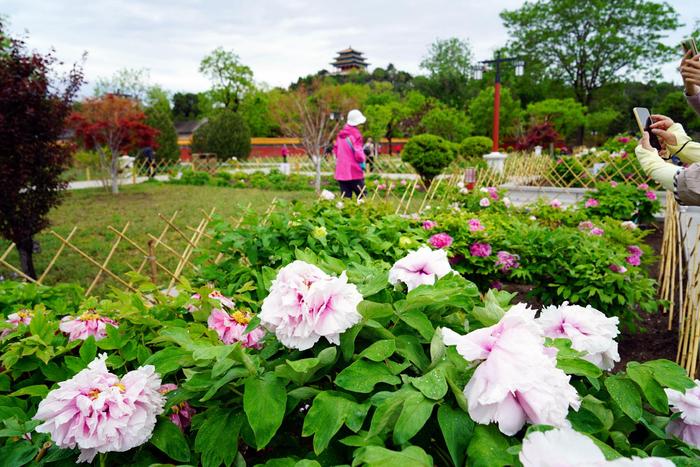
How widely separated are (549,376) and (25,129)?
6.28 meters

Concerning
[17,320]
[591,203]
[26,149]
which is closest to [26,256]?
[26,149]

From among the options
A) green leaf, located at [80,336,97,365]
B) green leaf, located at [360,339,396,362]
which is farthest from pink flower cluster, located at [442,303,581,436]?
green leaf, located at [80,336,97,365]

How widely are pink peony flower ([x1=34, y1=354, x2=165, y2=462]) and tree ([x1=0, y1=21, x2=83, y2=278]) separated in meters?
5.25

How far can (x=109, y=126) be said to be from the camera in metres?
13.4

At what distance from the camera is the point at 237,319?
4.79 ft

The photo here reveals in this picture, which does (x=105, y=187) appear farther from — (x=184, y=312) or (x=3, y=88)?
(x=184, y=312)

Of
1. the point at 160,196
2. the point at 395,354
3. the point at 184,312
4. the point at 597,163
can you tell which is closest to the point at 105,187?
the point at 160,196

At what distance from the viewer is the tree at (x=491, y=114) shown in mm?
30094

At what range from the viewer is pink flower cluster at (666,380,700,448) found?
87 centimetres

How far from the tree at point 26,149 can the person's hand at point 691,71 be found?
5834 mm

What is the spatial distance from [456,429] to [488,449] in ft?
0.20

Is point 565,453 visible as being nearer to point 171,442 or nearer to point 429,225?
point 171,442

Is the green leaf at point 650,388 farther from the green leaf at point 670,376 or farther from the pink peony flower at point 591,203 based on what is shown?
the pink peony flower at point 591,203

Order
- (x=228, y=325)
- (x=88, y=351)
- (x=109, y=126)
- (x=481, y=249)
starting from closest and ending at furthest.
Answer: (x=88, y=351) → (x=228, y=325) → (x=481, y=249) → (x=109, y=126)
